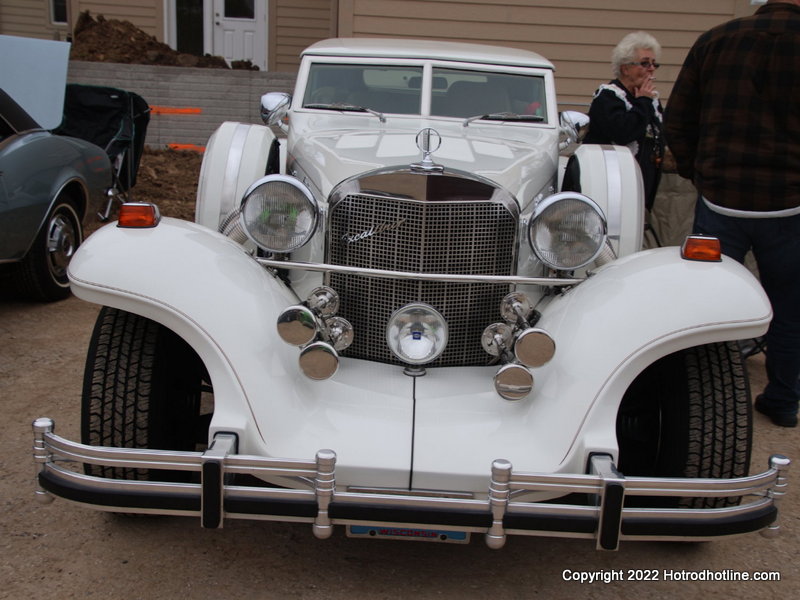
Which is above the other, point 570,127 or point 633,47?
point 633,47

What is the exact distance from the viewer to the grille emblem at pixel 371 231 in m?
2.95

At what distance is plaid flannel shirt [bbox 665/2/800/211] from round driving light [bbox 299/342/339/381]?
7.45 ft

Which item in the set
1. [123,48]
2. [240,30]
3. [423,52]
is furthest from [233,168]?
[240,30]

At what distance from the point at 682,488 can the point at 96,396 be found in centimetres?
191

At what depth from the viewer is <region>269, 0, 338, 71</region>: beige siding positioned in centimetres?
1317

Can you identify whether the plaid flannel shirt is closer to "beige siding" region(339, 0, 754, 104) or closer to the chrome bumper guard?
the chrome bumper guard

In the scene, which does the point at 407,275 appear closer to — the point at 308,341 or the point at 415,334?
the point at 415,334

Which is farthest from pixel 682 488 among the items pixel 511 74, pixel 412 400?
pixel 511 74

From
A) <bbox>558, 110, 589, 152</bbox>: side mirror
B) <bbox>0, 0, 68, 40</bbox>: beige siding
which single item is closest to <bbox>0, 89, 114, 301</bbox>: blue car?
<bbox>558, 110, 589, 152</bbox>: side mirror

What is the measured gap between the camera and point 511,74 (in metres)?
4.24

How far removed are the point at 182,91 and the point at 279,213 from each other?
330 inches

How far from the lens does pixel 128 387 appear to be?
8.80ft

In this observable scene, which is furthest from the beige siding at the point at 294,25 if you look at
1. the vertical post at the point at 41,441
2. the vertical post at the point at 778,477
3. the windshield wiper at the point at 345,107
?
the vertical post at the point at 778,477

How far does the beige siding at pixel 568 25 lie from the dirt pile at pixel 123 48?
3.41 metres
